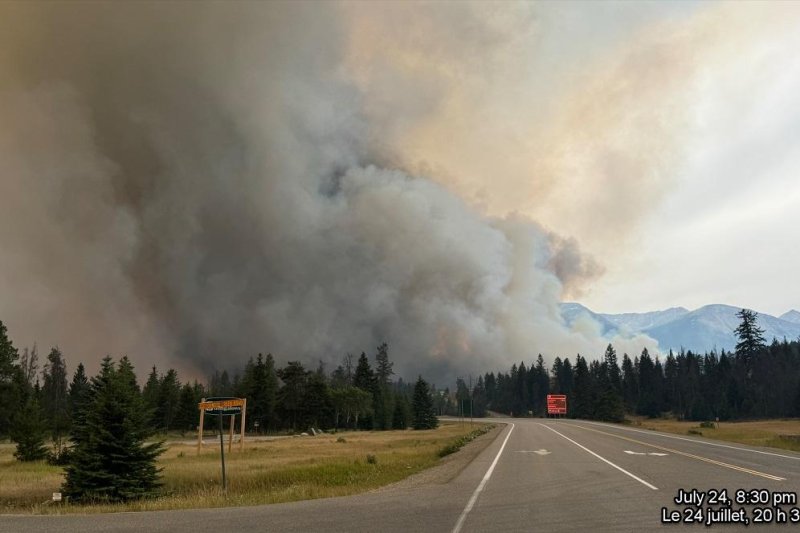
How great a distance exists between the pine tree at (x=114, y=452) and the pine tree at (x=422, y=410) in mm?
96592

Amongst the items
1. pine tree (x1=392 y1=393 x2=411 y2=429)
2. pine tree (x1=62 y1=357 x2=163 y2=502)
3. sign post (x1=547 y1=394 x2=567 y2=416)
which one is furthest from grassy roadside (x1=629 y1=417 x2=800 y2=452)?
pine tree (x1=392 y1=393 x2=411 y2=429)

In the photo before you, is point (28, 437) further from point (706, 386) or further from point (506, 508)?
point (706, 386)

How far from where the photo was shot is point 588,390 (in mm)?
158875

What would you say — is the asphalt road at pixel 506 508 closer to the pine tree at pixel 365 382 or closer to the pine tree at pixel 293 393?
the pine tree at pixel 293 393

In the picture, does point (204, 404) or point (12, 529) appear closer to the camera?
point (12, 529)

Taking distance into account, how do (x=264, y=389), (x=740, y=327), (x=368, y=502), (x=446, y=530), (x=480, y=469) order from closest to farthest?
(x=446, y=530)
(x=368, y=502)
(x=480, y=469)
(x=264, y=389)
(x=740, y=327)

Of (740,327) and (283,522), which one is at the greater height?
(740,327)

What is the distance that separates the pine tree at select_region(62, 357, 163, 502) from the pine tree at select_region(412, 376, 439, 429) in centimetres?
9659

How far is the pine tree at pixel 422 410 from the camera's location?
117 meters

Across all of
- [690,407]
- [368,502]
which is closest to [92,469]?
[368,502]

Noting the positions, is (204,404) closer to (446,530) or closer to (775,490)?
(446,530)

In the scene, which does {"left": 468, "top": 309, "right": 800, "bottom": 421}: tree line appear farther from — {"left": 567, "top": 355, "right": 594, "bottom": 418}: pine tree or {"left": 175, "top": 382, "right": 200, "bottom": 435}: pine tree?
{"left": 175, "top": 382, "right": 200, "bottom": 435}: pine tree

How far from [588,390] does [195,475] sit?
147493 mm

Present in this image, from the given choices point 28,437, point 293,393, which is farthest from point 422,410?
point 28,437
